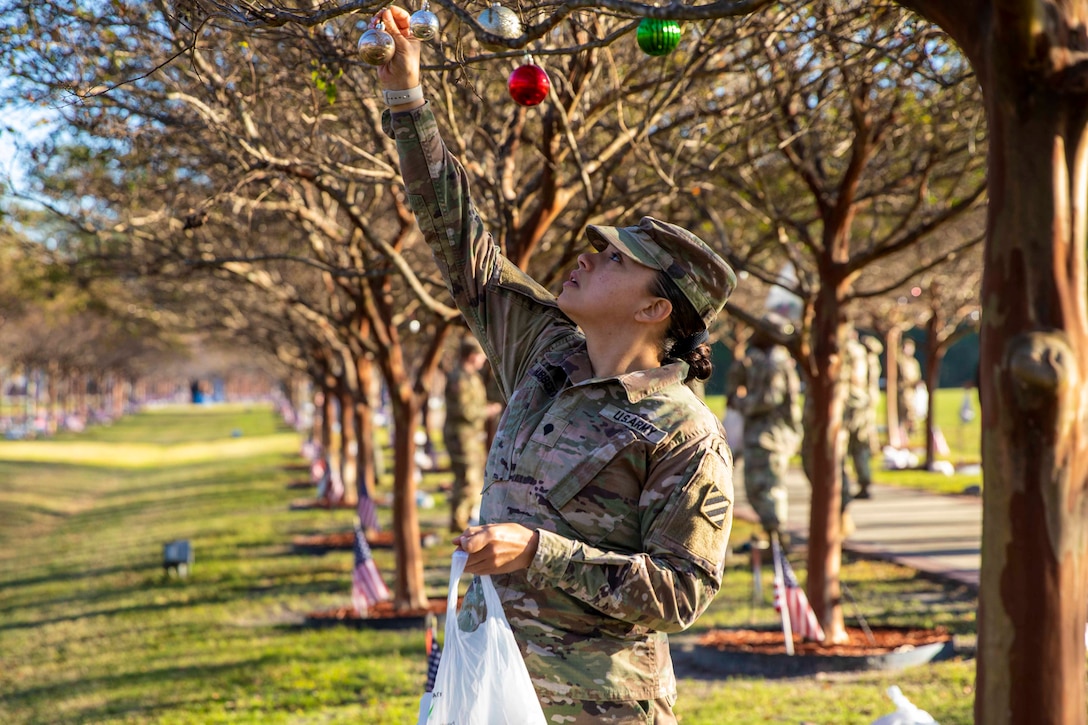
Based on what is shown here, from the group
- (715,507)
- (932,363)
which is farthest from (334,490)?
(715,507)

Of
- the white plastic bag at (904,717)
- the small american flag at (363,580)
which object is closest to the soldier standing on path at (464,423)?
the small american flag at (363,580)

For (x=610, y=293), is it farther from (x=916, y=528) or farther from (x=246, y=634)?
(x=916, y=528)

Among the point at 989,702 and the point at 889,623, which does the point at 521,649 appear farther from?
the point at 889,623

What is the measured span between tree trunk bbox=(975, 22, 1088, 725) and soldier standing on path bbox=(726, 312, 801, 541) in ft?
28.5

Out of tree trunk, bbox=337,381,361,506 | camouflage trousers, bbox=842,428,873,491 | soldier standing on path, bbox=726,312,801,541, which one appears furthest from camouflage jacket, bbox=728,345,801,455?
tree trunk, bbox=337,381,361,506

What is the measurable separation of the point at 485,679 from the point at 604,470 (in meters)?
0.55

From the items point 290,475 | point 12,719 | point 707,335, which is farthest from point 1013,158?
point 290,475

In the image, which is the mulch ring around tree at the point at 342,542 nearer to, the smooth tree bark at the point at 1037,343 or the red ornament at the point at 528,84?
the red ornament at the point at 528,84

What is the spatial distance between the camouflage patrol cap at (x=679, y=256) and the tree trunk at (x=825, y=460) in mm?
5425

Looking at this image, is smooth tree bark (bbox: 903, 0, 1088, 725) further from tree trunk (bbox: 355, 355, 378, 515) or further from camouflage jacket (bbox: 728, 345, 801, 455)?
tree trunk (bbox: 355, 355, 378, 515)

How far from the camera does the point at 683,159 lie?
9195 mm

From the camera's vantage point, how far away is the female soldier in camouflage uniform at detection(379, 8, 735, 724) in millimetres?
2541

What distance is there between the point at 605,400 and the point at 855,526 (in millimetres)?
13215

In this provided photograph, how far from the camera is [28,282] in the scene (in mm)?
14508
